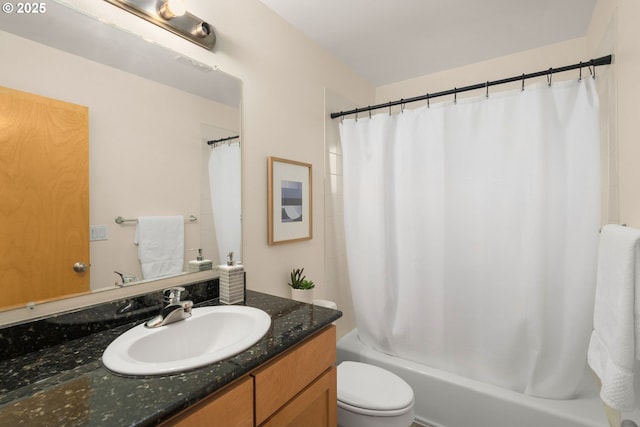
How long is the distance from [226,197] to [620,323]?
1563mm

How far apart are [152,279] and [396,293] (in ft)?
4.93

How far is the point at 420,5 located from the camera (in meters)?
1.68

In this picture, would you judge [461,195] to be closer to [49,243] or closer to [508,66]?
[508,66]

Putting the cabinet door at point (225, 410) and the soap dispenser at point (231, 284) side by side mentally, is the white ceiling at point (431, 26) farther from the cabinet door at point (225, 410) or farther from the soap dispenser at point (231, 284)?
the cabinet door at point (225, 410)

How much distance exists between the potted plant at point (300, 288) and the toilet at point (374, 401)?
45 cm

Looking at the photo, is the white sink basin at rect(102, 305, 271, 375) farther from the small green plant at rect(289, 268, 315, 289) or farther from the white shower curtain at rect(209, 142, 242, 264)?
the small green plant at rect(289, 268, 315, 289)

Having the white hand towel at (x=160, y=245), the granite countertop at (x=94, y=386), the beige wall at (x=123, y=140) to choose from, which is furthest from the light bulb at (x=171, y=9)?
the granite countertop at (x=94, y=386)

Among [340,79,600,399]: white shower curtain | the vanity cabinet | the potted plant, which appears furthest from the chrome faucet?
[340,79,600,399]: white shower curtain

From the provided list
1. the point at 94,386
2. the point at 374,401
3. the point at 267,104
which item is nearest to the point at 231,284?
the point at 94,386

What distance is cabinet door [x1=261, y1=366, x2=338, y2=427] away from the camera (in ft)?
3.06

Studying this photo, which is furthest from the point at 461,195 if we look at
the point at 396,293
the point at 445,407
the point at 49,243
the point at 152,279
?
the point at 49,243

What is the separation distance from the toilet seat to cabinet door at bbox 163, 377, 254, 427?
29.4 inches

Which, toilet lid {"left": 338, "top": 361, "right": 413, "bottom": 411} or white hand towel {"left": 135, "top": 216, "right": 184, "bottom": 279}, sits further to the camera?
toilet lid {"left": 338, "top": 361, "right": 413, "bottom": 411}

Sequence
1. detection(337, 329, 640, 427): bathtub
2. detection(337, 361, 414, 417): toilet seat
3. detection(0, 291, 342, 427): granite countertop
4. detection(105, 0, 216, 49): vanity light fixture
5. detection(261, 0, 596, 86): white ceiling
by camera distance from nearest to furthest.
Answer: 1. detection(0, 291, 342, 427): granite countertop
2. detection(105, 0, 216, 49): vanity light fixture
3. detection(337, 361, 414, 417): toilet seat
4. detection(337, 329, 640, 427): bathtub
5. detection(261, 0, 596, 86): white ceiling
